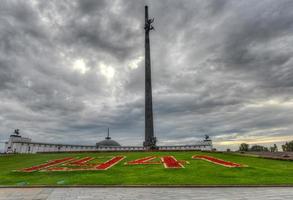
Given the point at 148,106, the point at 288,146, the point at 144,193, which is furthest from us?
the point at 288,146

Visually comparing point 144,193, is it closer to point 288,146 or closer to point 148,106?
point 148,106

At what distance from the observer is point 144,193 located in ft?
36.9

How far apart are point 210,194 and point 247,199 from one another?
169 centimetres

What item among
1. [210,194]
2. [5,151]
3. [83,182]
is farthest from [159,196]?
[5,151]

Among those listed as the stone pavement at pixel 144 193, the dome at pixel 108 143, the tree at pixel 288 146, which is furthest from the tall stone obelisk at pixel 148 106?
the tree at pixel 288 146

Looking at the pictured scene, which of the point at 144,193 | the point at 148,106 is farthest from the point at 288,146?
the point at 144,193

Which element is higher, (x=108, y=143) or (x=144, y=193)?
(x=108, y=143)

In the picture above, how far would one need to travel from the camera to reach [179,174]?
16.7m

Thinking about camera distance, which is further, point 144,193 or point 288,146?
point 288,146

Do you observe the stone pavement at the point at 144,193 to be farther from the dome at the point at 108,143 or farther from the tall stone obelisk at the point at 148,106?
the dome at the point at 108,143

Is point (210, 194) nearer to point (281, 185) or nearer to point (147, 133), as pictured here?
point (281, 185)

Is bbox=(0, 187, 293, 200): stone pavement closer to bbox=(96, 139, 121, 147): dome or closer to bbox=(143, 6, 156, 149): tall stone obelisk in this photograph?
bbox=(143, 6, 156, 149): tall stone obelisk

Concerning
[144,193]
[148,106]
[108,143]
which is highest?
[148,106]

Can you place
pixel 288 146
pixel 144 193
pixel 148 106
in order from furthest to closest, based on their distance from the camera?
pixel 288 146 → pixel 148 106 → pixel 144 193
